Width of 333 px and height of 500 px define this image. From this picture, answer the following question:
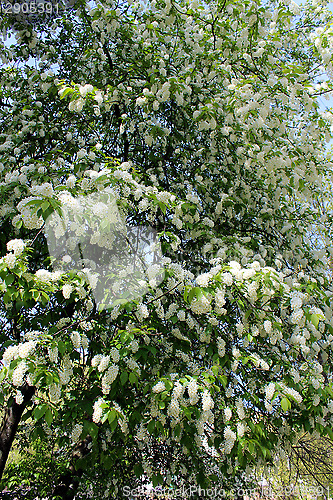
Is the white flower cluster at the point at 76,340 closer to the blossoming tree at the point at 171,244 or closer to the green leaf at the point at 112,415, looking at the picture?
the blossoming tree at the point at 171,244

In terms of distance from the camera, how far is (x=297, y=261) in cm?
397

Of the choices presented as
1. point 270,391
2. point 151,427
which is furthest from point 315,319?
point 151,427

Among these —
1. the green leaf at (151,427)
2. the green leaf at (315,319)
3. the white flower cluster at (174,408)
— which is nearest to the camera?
the white flower cluster at (174,408)

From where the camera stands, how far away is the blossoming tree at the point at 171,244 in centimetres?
226

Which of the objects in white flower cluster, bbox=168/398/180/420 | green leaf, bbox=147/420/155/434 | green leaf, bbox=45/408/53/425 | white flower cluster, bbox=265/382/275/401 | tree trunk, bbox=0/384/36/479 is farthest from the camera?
tree trunk, bbox=0/384/36/479

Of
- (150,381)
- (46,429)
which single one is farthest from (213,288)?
(46,429)

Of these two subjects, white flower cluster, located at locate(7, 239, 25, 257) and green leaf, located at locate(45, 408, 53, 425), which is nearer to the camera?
green leaf, located at locate(45, 408, 53, 425)

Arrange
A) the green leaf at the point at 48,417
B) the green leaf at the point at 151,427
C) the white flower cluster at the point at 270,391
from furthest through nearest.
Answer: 1. the white flower cluster at the point at 270,391
2. the green leaf at the point at 151,427
3. the green leaf at the point at 48,417

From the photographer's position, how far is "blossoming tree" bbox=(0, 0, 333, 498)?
226cm

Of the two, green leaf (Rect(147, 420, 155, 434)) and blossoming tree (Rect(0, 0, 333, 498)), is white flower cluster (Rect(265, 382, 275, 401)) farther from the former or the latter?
Answer: green leaf (Rect(147, 420, 155, 434))

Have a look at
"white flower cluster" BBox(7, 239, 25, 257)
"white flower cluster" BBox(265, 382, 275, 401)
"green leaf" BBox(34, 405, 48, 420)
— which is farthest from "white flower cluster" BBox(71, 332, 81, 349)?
"white flower cluster" BBox(265, 382, 275, 401)

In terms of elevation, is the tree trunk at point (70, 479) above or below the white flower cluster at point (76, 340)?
below

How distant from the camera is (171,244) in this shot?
2854 mm

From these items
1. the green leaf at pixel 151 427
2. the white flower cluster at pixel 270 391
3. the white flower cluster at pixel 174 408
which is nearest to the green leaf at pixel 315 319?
the white flower cluster at pixel 270 391
